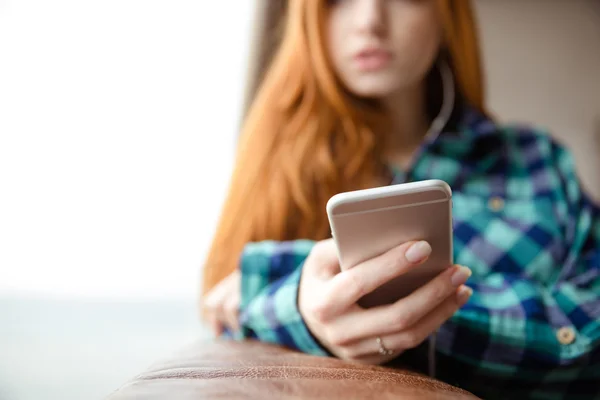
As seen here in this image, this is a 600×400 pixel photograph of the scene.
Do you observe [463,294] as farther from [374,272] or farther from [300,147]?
[300,147]

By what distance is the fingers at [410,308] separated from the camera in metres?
0.39

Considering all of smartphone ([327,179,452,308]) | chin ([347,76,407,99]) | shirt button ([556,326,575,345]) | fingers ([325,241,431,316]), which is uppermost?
chin ([347,76,407,99])

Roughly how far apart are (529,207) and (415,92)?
0.29m

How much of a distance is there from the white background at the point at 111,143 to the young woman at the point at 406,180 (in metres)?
0.16

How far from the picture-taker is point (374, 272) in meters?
0.37

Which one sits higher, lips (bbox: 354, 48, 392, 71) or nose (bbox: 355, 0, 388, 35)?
nose (bbox: 355, 0, 388, 35)

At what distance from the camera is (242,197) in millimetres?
718

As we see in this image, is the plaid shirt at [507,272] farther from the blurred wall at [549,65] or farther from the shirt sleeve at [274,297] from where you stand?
the blurred wall at [549,65]

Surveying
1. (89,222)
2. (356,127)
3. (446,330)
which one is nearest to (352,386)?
(446,330)

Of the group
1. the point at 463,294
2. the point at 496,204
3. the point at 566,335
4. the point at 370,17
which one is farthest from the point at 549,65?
the point at 463,294

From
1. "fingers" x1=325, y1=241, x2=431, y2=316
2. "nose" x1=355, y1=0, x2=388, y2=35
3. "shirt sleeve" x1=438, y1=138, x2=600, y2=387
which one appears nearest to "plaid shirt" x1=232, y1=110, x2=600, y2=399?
"shirt sleeve" x1=438, y1=138, x2=600, y2=387

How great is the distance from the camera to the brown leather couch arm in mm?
294

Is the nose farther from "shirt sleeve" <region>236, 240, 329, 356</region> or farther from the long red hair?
"shirt sleeve" <region>236, 240, 329, 356</region>

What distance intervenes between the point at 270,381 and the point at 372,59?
0.50m
